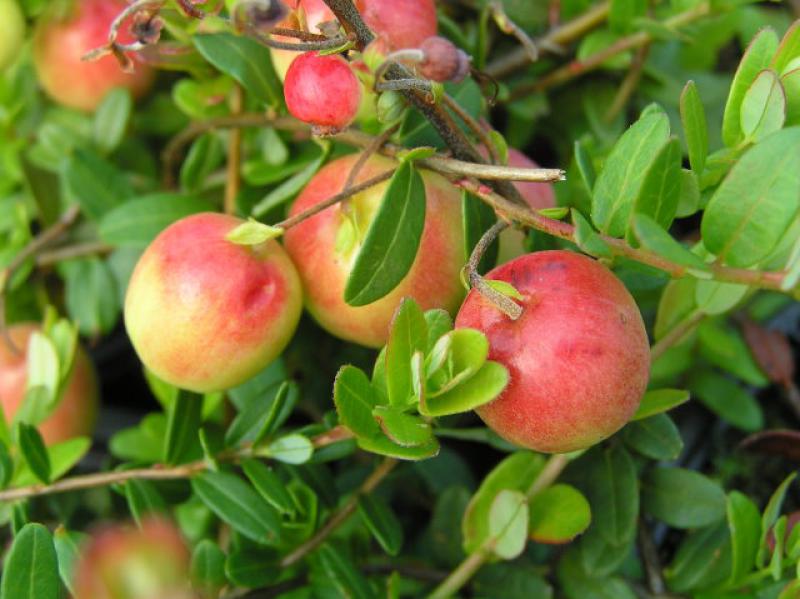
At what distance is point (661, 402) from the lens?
640 millimetres

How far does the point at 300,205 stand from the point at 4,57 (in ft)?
1.62

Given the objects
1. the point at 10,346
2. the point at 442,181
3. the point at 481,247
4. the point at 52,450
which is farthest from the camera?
the point at 10,346

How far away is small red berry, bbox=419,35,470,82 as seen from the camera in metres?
0.45

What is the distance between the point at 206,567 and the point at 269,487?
0.08 meters

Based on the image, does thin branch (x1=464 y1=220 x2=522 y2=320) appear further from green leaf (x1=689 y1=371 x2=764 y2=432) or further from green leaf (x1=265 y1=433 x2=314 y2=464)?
green leaf (x1=689 y1=371 x2=764 y2=432)

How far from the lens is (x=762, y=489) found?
0.95 m

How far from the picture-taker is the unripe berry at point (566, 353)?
0.53 meters

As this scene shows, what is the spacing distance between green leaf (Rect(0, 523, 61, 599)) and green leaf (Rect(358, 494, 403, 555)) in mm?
243

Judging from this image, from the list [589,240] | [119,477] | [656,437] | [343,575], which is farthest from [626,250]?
[119,477]

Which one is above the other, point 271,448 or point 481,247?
point 481,247

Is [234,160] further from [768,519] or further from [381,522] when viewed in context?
[768,519]

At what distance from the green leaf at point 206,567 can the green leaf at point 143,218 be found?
1.04 ft

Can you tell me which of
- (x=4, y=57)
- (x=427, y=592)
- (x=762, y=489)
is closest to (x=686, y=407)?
(x=762, y=489)

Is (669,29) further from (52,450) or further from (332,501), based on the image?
(52,450)
